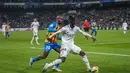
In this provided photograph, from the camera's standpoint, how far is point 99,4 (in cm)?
9275

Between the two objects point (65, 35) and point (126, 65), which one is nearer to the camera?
point (65, 35)

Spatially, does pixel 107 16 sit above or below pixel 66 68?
below

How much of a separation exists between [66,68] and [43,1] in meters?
80.2

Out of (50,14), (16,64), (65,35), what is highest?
(65,35)

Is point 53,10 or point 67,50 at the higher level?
point 67,50

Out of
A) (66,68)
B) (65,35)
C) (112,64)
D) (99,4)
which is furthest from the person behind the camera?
(99,4)

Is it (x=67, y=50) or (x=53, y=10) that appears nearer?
(x=67, y=50)

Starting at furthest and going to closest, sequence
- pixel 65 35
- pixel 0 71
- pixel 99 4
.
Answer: pixel 99 4 < pixel 0 71 < pixel 65 35

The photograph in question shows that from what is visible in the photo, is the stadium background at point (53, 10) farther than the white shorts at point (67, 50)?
Yes

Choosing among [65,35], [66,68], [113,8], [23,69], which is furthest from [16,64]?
[113,8]

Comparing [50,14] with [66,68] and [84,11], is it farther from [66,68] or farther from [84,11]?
[66,68]

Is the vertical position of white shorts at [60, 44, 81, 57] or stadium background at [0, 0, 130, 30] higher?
white shorts at [60, 44, 81, 57]

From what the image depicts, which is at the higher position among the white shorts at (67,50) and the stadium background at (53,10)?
the white shorts at (67,50)

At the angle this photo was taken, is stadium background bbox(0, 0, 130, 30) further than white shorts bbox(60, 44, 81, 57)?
Yes
